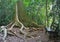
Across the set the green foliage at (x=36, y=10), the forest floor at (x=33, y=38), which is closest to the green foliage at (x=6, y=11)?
the green foliage at (x=36, y=10)

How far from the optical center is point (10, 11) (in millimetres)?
8031

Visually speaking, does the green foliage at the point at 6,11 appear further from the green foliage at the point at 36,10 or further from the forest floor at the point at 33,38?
the forest floor at the point at 33,38

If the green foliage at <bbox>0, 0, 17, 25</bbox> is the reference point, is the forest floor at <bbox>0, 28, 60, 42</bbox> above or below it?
below

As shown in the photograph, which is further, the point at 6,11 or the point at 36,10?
the point at 6,11

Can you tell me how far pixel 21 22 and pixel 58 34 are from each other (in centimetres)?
185

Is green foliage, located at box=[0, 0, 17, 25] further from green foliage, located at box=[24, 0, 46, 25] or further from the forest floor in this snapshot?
the forest floor

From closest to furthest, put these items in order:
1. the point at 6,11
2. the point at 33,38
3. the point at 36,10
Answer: the point at 33,38
the point at 36,10
the point at 6,11

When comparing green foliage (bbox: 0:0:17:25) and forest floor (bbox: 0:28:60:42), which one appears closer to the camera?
forest floor (bbox: 0:28:60:42)

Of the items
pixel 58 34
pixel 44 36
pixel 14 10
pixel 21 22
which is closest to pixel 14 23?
pixel 21 22

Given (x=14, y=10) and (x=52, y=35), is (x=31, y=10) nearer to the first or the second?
(x=14, y=10)

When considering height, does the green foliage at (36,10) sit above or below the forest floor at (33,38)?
above

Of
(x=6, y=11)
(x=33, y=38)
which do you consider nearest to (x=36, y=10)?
(x=6, y=11)

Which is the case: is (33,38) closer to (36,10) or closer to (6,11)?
(36,10)

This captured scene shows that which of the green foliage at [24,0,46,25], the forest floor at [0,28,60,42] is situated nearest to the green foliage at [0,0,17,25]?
the green foliage at [24,0,46,25]
